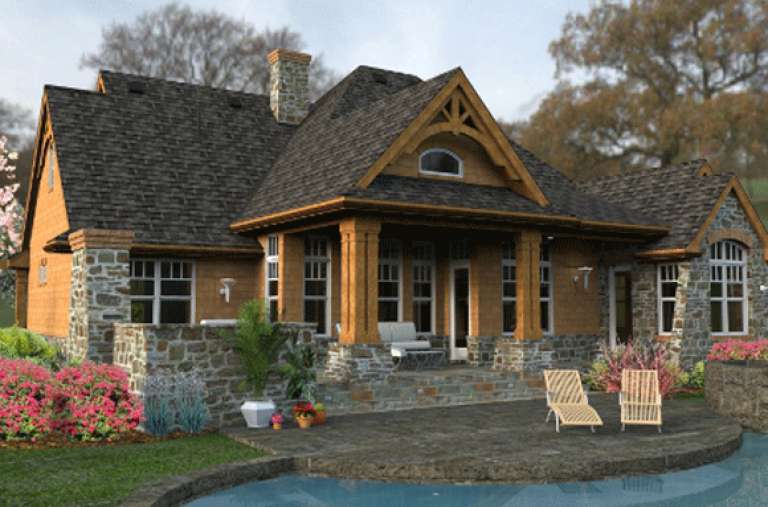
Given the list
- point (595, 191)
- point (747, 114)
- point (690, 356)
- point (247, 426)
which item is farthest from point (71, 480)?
point (747, 114)

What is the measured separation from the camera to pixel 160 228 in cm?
1673

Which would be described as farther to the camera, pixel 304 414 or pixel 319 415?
pixel 319 415

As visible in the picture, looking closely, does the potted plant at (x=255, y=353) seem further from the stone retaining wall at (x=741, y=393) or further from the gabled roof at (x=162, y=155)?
the stone retaining wall at (x=741, y=393)

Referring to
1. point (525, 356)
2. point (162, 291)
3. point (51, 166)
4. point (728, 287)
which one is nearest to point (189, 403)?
point (162, 291)

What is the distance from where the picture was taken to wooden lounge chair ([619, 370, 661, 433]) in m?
11.9

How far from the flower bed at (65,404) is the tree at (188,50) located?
2756cm

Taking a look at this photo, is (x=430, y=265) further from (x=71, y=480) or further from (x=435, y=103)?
(x=71, y=480)

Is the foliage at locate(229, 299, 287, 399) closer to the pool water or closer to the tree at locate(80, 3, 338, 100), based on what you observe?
the pool water

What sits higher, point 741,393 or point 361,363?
point 361,363

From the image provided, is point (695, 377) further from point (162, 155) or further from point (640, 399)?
point (162, 155)

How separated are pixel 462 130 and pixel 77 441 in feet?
29.3

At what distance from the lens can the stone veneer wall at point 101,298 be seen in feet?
43.5

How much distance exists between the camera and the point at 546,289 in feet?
63.9

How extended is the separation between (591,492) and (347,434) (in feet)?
12.2
